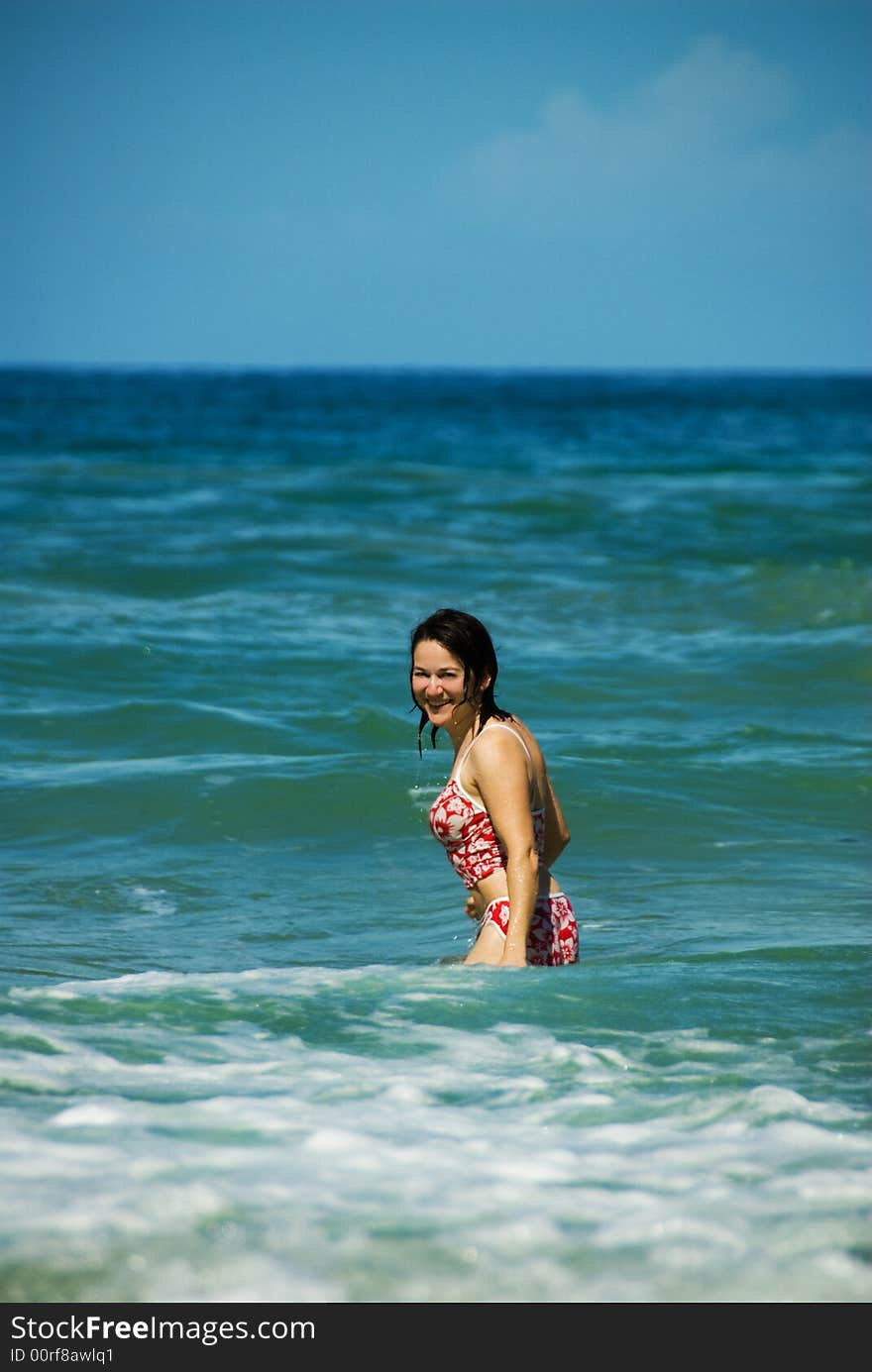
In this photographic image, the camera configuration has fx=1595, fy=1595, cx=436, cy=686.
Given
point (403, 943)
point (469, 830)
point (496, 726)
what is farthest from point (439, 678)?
point (403, 943)

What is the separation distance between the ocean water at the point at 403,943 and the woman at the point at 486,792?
0.21 metres

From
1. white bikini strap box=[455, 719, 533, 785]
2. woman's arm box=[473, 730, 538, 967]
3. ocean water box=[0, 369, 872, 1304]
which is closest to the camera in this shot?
ocean water box=[0, 369, 872, 1304]

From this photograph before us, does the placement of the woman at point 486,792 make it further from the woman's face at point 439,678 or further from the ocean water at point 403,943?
the ocean water at point 403,943

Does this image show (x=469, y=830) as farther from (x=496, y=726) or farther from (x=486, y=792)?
(x=496, y=726)

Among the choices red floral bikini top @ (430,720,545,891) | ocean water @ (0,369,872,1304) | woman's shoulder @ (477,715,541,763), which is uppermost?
woman's shoulder @ (477,715,541,763)

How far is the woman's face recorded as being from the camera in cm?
510

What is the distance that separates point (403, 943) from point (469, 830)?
1.54 meters

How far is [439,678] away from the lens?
16.8ft

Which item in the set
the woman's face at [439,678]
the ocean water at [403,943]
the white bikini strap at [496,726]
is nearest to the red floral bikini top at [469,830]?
the white bikini strap at [496,726]

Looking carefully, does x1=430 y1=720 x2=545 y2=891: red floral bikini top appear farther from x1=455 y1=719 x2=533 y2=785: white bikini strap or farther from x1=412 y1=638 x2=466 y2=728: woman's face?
x1=412 y1=638 x2=466 y2=728: woman's face

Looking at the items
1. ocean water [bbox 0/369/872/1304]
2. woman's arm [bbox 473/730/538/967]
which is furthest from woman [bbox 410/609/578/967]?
ocean water [bbox 0/369/872/1304]
